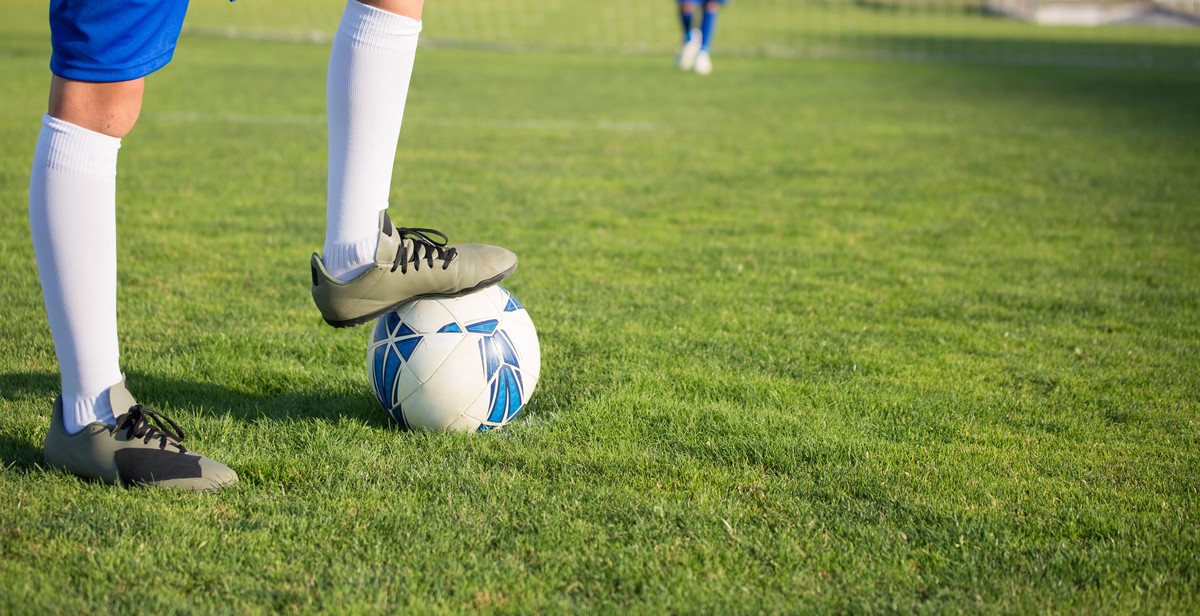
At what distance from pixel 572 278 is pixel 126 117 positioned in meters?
2.65

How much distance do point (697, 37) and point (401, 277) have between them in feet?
45.2

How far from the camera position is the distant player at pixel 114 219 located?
2.37m

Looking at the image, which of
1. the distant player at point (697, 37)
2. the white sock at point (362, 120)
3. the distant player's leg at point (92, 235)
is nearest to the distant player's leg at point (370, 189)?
Answer: the white sock at point (362, 120)

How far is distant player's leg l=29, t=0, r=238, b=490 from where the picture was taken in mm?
2328

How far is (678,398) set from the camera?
11.0 ft

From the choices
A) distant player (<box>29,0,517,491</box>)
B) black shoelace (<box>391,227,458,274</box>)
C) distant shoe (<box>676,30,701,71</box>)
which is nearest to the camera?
distant player (<box>29,0,517,491</box>)

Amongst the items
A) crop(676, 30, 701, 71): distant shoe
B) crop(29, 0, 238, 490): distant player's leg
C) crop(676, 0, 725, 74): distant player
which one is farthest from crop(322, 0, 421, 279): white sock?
crop(676, 30, 701, 71): distant shoe

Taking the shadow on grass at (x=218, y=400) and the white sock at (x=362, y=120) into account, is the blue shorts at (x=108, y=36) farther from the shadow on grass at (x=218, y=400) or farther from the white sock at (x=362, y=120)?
the shadow on grass at (x=218, y=400)

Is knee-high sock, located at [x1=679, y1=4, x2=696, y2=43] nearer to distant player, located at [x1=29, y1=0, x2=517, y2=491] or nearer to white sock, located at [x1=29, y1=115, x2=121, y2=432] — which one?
distant player, located at [x1=29, y1=0, x2=517, y2=491]

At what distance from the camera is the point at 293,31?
803 inches

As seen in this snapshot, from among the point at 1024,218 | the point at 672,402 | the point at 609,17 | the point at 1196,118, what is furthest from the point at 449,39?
the point at 672,402

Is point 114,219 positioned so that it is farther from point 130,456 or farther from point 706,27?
point 706,27

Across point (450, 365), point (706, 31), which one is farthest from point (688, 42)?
point (450, 365)

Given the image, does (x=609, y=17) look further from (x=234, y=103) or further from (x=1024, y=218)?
(x=1024, y=218)
